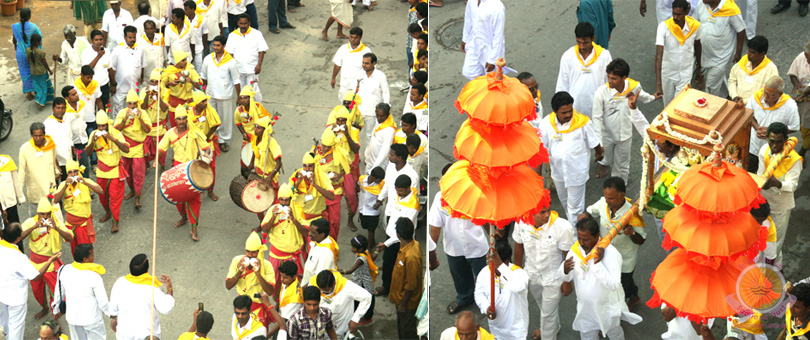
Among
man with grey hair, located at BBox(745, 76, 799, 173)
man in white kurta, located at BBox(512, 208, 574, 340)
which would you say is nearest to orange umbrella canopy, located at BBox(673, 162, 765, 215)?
man in white kurta, located at BBox(512, 208, 574, 340)

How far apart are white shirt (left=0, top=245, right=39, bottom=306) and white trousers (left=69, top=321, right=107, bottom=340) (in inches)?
22.5

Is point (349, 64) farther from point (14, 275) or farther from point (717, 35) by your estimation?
point (14, 275)

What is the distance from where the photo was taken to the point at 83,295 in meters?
8.73

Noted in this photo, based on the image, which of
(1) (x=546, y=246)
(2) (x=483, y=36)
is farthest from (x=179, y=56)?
(1) (x=546, y=246)

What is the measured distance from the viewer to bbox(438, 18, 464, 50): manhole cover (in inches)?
512

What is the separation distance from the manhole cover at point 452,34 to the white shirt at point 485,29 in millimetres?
1560

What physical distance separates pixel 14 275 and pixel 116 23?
517cm

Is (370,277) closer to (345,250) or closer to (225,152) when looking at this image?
(345,250)

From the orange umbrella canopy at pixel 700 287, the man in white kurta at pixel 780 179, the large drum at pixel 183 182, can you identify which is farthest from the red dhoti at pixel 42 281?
the man in white kurta at pixel 780 179

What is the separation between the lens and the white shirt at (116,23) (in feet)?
43.1

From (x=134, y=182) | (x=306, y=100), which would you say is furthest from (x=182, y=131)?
(x=306, y=100)

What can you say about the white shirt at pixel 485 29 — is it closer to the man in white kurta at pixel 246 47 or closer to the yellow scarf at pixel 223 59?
the man in white kurta at pixel 246 47

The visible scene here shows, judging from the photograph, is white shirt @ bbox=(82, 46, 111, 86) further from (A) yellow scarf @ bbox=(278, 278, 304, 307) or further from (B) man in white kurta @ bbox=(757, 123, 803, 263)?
(B) man in white kurta @ bbox=(757, 123, 803, 263)

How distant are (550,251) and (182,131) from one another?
4.73m
